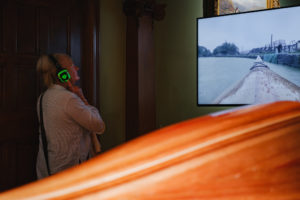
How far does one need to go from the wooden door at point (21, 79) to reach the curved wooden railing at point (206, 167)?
7.62ft

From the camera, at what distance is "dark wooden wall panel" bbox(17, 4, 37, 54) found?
2393 millimetres

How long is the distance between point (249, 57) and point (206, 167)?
298 cm

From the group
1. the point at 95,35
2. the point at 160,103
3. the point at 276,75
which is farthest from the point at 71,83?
the point at 276,75

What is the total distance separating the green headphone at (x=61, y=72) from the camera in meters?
1.89

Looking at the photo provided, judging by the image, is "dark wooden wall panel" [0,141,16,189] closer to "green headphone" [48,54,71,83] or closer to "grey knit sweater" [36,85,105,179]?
"grey knit sweater" [36,85,105,179]

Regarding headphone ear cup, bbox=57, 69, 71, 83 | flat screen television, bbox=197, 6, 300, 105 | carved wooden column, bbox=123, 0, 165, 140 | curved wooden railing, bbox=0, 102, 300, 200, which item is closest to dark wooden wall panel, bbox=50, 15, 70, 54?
carved wooden column, bbox=123, 0, 165, 140

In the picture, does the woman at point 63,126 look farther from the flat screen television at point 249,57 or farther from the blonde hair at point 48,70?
the flat screen television at point 249,57

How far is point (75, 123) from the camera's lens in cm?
182

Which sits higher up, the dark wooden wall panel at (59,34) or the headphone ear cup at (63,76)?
the dark wooden wall panel at (59,34)

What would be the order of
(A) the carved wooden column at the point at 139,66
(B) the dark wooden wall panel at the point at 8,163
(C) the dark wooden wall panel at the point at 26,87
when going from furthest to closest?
Result: (A) the carved wooden column at the point at 139,66 < (C) the dark wooden wall panel at the point at 26,87 < (B) the dark wooden wall panel at the point at 8,163

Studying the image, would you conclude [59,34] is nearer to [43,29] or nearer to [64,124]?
[43,29]

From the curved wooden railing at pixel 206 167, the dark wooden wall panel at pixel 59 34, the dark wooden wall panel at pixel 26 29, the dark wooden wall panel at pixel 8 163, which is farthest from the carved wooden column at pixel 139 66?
the curved wooden railing at pixel 206 167

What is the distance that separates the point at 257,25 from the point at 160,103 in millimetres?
1291

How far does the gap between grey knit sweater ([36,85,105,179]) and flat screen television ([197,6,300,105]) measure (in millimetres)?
1678
